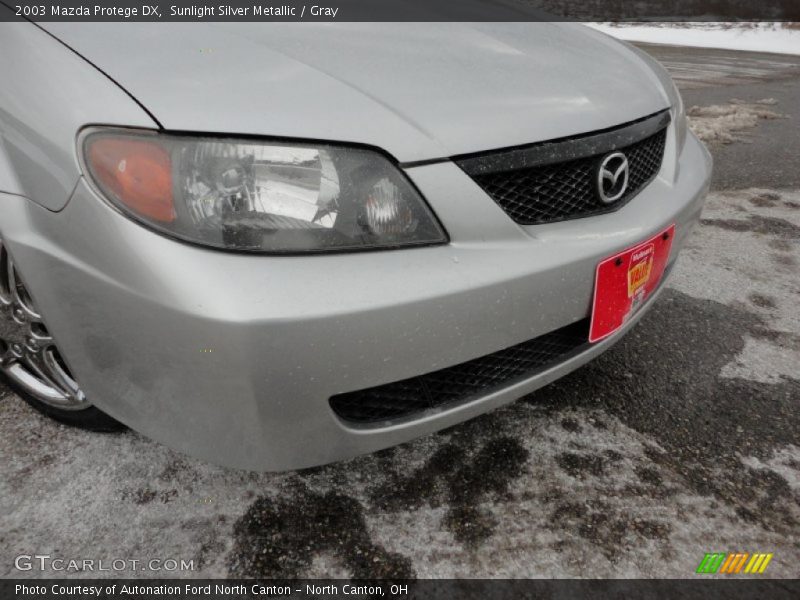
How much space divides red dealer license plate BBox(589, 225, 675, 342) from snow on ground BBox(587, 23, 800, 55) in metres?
11.6

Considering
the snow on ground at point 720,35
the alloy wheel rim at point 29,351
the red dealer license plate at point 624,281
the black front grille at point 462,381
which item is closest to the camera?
the black front grille at point 462,381

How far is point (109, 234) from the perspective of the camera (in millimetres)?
942

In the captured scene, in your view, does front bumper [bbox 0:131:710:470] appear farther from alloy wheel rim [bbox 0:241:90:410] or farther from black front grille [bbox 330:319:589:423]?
alloy wheel rim [bbox 0:241:90:410]

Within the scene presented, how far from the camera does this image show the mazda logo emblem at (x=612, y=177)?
1.24 metres

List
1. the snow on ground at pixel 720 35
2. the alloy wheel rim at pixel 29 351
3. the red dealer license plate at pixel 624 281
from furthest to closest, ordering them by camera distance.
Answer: the snow on ground at pixel 720 35 < the alloy wheel rim at pixel 29 351 < the red dealer license plate at pixel 624 281

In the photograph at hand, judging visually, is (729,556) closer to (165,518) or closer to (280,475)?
(280,475)

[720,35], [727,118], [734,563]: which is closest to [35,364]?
[734,563]

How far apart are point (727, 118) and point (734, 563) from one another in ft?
15.0

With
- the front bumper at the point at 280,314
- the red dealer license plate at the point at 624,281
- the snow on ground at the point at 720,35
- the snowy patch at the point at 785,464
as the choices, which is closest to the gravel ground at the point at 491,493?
the snowy patch at the point at 785,464

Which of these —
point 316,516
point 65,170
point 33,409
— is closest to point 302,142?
point 65,170

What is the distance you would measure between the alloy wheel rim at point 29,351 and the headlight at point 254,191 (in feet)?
1.73

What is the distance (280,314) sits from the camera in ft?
2.97

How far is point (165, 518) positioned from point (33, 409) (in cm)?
62

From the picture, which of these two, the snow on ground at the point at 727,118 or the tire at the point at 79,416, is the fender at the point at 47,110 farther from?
the snow on ground at the point at 727,118
